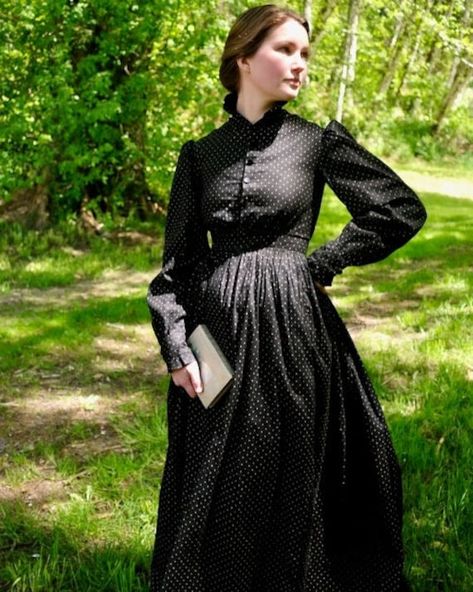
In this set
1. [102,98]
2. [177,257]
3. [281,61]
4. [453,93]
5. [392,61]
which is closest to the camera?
[281,61]

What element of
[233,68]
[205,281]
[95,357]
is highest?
[233,68]

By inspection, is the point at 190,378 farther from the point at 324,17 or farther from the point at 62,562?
the point at 324,17

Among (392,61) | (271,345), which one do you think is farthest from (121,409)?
(392,61)

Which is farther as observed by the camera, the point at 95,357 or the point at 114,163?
the point at 114,163

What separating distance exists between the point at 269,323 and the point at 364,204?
1.51 ft

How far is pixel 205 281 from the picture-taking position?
2.39m

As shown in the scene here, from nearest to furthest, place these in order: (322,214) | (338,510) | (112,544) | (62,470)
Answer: (338,510) < (112,544) < (62,470) < (322,214)

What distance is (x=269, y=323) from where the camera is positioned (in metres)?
2.26

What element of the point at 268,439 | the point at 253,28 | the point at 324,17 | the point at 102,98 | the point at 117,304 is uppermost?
the point at 324,17

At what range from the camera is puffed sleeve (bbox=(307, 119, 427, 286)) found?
226 centimetres

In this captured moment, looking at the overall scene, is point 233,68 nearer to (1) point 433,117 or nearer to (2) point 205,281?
(2) point 205,281

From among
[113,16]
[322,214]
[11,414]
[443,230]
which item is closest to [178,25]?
[113,16]

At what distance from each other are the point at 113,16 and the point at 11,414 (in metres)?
5.24

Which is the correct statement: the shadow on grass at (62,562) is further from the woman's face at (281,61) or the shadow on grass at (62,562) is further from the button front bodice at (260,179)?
the woman's face at (281,61)
